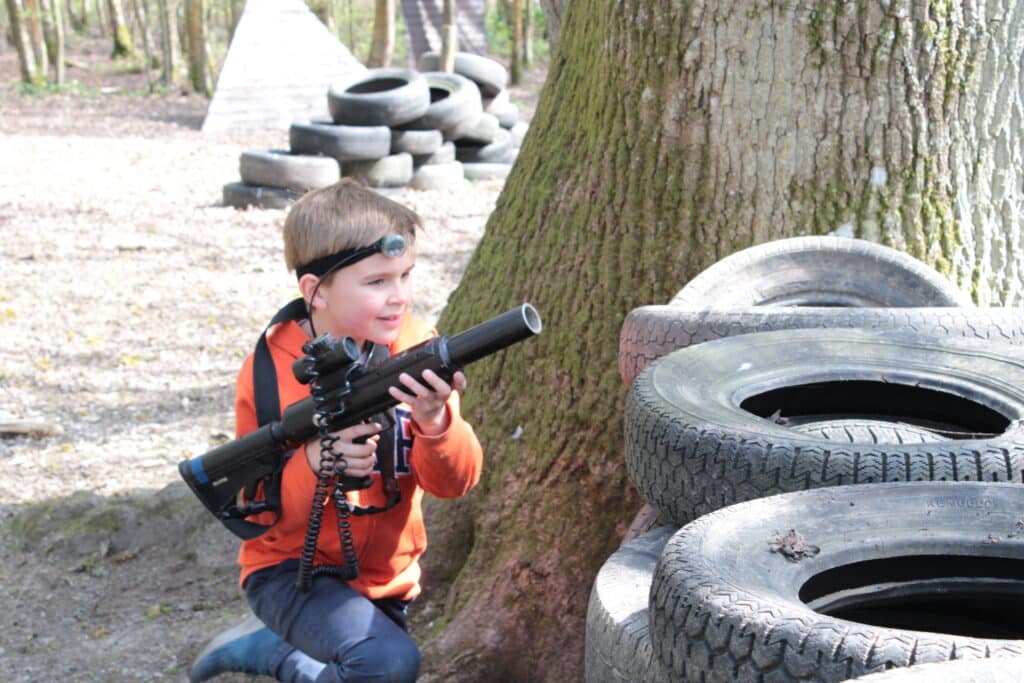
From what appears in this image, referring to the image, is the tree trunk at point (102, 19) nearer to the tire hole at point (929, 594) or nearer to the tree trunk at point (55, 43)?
the tree trunk at point (55, 43)

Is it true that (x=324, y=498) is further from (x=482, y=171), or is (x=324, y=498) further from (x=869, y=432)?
(x=482, y=171)

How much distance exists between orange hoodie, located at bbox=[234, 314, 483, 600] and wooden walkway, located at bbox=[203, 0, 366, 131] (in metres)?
17.6

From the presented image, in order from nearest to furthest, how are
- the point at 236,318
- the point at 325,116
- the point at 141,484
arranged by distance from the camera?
the point at 141,484 < the point at 236,318 < the point at 325,116

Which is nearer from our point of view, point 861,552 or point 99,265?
point 861,552

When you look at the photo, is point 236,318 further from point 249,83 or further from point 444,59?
point 249,83

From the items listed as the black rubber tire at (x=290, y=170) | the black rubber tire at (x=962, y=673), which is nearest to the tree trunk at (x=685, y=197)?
the black rubber tire at (x=962, y=673)

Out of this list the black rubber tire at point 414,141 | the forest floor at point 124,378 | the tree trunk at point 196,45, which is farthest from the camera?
the tree trunk at point 196,45

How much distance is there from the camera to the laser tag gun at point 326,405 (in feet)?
8.34

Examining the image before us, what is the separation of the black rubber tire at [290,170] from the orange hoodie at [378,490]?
31.6 feet

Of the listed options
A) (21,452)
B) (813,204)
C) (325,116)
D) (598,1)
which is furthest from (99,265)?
(325,116)

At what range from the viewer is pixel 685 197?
380 centimetres

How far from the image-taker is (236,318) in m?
8.65

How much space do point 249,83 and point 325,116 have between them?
1.58 meters

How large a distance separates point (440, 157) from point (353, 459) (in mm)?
11557
